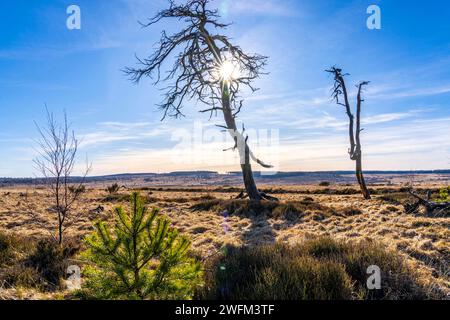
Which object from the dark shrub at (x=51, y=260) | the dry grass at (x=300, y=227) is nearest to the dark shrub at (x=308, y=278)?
the dry grass at (x=300, y=227)

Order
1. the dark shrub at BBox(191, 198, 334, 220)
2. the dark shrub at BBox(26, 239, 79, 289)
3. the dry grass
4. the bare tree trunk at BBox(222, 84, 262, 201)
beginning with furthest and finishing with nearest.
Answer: the bare tree trunk at BBox(222, 84, 262, 201), the dark shrub at BBox(191, 198, 334, 220), the dry grass, the dark shrub at BBox(26, 239, 79, 289)

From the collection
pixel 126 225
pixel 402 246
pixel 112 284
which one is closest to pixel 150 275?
pixel 112 284

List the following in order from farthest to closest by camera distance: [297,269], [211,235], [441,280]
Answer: [211,235]
[441,280]
[297,269]

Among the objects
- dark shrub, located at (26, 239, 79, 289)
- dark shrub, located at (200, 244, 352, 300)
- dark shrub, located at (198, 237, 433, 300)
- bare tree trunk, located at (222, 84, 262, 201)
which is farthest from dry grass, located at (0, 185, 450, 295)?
dark shrub, located at (26, 239, 79, 289)

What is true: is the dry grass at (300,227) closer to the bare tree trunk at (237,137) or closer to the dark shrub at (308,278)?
the dark shrub at (308,278)

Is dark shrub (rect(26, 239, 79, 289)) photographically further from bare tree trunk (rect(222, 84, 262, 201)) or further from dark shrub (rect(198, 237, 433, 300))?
bare tree trunk (rect(222, 84, 262, 201))

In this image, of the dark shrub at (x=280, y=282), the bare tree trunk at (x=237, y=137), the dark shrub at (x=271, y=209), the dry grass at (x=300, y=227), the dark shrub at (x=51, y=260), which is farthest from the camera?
the bare tree trunk at (x=237, y=137)

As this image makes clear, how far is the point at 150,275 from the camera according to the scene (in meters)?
3.08

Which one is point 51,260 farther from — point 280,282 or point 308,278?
point 308,278

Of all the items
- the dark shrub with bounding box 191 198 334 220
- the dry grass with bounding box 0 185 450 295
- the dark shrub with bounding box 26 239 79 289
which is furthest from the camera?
the dark shrub with bounding box 191 198 334 220

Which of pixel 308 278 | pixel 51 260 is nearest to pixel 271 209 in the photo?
pixel 51 260

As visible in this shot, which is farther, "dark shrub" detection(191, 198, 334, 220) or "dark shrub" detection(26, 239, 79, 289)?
"dark shrub" detection(191, 198, 334, 220)
